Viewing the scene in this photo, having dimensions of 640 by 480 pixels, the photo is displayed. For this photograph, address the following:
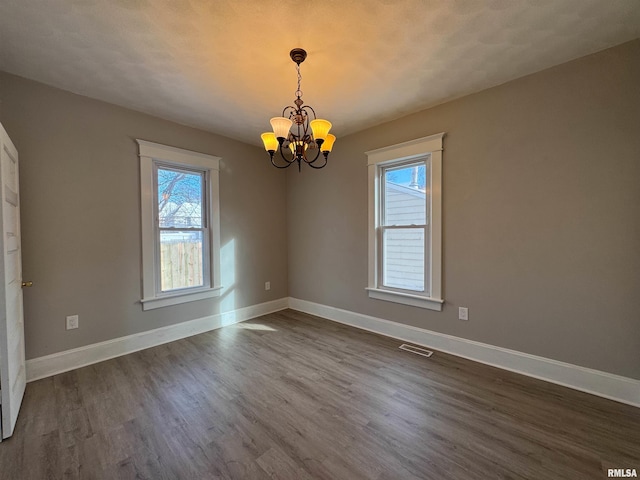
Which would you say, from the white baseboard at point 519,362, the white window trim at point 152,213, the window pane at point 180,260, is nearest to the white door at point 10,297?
the white window trim at point 152,213

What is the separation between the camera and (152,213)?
3025mm

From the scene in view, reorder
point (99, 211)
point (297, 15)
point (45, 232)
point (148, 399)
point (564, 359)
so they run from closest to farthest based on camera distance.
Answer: point (297, 15) < point (148, 399) < point (564, 359) < point (45, 232) < point (99, 211)

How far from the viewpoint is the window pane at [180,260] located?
319cm

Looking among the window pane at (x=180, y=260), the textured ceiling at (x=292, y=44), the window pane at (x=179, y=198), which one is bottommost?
the window pane at (x=180, y=260)

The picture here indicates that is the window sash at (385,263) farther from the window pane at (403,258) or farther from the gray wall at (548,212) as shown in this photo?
the gray wall at (548,212)

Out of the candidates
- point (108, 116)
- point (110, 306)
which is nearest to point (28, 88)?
point (108, 116)

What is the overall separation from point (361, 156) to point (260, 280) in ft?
7.68

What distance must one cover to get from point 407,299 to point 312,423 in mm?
1779

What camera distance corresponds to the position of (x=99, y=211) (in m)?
2.69

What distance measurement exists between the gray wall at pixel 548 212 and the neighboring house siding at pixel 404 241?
299 millimetres

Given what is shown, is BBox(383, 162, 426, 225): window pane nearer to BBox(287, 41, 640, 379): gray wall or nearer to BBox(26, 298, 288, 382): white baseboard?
BBox(287, 41, 640, 379): gray wall

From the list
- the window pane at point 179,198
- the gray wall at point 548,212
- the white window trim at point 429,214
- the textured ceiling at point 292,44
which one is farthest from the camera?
the window pane at point 179,198

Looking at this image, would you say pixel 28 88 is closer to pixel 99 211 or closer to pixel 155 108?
pixel 155 108

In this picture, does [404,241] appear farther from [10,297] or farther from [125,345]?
[10,297]
